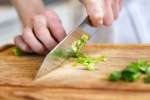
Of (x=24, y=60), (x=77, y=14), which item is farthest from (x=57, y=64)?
(x=77, y=14)

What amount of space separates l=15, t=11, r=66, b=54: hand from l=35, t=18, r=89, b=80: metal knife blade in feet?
0.23

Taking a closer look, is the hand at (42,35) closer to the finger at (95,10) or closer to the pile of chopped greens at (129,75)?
the finger at (95,10)

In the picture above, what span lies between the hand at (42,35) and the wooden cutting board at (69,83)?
0.06 metres

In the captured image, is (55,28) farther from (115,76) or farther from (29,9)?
(115,76)

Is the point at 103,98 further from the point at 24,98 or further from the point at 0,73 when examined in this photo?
the point at 0,73

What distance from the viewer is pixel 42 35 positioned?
0.94 meters

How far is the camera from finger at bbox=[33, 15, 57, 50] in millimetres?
936

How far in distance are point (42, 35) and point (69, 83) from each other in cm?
26

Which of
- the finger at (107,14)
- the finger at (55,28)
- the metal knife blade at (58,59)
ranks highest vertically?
the finger at (107,14)

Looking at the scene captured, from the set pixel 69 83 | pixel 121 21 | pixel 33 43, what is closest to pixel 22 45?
pixel 33 43

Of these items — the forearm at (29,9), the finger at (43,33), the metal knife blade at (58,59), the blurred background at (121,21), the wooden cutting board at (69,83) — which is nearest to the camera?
the wooden cutting board at (69,83)

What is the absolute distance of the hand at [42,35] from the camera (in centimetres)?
94

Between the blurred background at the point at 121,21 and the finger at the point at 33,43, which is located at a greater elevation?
the blurred background at the point at 121,21

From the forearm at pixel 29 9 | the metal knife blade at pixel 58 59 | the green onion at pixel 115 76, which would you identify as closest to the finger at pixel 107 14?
the metal knife blade at pixel 58 59
